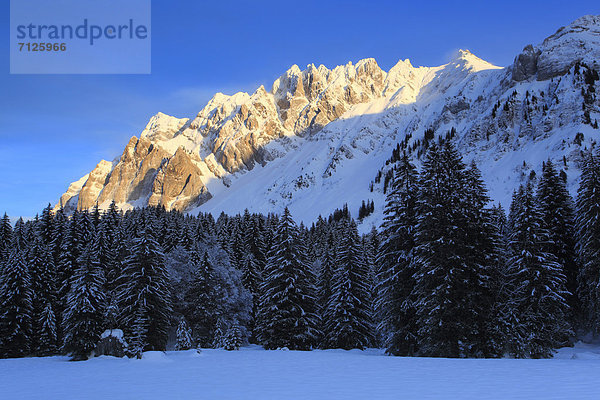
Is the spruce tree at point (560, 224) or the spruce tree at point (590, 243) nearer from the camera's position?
the spruce tree at point (590, 243)

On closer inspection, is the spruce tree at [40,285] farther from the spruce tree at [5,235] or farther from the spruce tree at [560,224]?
the spruce tree at [560,224]

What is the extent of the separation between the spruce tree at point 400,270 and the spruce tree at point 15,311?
33.4 metres

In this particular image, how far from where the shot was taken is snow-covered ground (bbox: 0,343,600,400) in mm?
10853

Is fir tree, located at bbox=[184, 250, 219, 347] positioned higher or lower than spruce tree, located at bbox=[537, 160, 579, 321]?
lower

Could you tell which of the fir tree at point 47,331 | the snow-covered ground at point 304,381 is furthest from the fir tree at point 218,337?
the fir tree at point 47,331

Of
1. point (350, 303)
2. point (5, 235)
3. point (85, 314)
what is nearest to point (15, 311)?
point (85, 314)

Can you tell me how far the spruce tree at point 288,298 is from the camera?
33.9 m

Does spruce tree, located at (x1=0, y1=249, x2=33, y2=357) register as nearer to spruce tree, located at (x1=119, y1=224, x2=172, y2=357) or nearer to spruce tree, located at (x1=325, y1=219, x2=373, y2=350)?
spruce tree, located at (x1=119, y1=224, x2=172, y2=357)

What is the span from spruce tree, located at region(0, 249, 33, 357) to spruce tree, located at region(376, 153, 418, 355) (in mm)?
33365

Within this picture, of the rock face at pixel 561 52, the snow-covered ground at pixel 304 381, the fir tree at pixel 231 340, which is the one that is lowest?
the fir tree at pixel 231 340

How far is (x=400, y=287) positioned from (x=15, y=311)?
1399 inches

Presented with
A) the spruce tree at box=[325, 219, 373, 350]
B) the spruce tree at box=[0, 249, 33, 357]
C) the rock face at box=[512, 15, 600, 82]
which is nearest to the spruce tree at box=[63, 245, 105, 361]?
the spruce tree at box=[0, 249, 33, 357]

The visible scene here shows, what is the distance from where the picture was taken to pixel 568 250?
1305 inches

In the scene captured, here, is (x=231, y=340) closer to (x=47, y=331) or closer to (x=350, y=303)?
(x=350, y=303)
